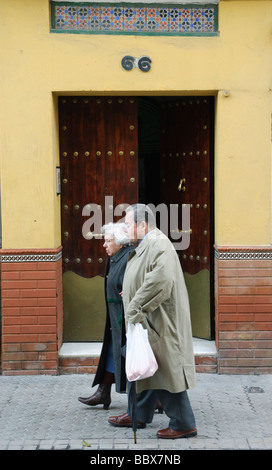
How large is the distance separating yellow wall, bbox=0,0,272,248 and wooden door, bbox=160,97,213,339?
49 cm

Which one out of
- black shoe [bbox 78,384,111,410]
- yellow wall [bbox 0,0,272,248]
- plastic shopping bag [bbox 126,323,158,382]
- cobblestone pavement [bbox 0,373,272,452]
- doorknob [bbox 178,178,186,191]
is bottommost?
cobblestone pavement [bbox 0,373,272,452]

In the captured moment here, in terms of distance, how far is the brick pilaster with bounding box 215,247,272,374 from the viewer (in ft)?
23.3

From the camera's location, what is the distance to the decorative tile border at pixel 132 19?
705cm

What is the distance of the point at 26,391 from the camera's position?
22.0 ft

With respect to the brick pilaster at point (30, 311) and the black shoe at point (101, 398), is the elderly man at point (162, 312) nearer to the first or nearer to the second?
the black shoe at point (101, 398)

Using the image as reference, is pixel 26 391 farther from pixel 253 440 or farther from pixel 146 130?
pixel 146 130

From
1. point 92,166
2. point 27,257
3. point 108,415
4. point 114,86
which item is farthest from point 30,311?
point 114,86

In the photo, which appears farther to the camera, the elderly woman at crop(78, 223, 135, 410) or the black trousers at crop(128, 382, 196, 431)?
the elderly woman at crop(78, 223, 135, 410)

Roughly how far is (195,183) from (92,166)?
1.17 m

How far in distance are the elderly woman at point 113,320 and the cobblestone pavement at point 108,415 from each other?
0.91 ft

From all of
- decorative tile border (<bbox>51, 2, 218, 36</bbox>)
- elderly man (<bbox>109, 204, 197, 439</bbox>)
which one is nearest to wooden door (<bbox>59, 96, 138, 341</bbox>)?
decorative tile border (<bbox>51, 2, 218, 36</bbox>)

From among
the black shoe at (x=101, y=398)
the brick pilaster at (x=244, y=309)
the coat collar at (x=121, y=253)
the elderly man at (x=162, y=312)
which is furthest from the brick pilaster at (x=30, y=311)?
the elderly man at (x=162, y=312)

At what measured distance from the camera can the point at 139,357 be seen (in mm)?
5059

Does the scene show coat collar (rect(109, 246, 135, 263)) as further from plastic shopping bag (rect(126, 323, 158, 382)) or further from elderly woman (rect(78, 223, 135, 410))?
plastic shopping bag (rect(126, 323, 158, 382))
